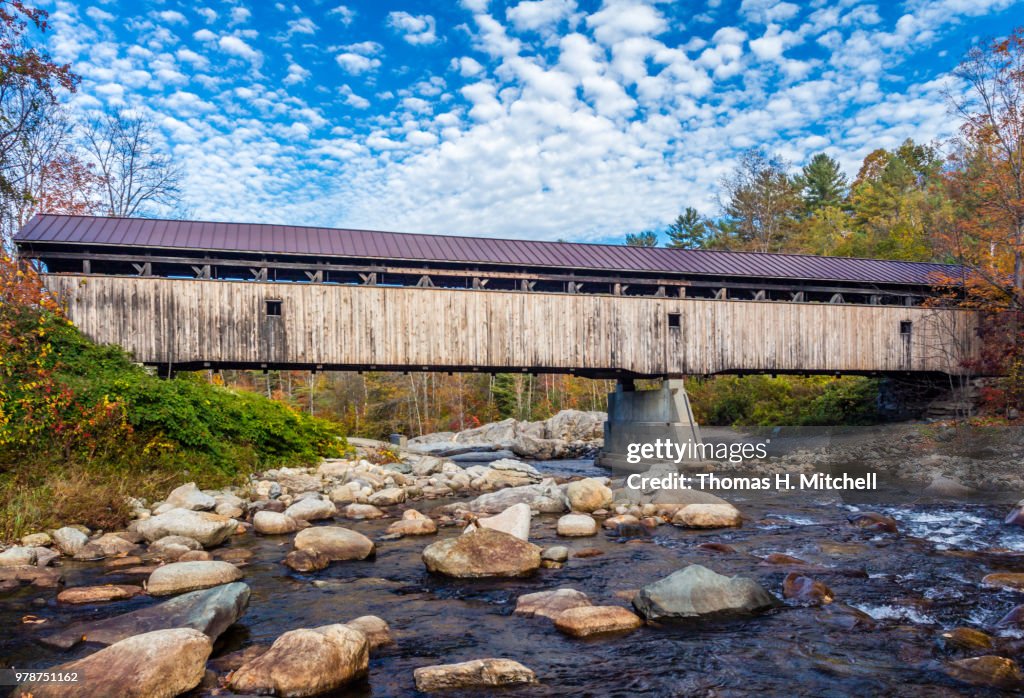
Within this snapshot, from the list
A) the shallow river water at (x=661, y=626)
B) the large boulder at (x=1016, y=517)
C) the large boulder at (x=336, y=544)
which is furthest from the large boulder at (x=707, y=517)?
the large boulder at (x=336, y=544)

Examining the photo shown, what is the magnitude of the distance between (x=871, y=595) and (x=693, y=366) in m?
11.2

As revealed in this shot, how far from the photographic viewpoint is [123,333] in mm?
13031

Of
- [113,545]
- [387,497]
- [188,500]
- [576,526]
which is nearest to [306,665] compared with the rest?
[113,545]

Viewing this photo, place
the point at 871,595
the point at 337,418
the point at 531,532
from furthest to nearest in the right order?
the point at 337,418
the point at 531,532
the point at 871,595

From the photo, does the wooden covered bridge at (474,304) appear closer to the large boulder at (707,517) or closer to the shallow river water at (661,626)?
the large boulder at (707,517)

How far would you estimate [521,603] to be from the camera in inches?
211

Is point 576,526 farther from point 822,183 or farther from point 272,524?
point 822,183

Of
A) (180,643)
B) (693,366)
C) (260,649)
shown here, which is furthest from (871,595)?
(693,366)

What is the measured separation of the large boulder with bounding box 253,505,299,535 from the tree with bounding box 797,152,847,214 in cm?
4697

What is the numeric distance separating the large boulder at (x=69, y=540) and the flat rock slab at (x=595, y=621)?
227 inches

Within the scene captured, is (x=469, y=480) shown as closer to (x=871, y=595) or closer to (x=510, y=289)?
(x=510, y=289)

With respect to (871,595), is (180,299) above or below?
above

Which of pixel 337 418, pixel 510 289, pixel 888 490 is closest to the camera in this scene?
pixel 888 490

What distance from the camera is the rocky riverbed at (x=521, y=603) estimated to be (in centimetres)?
385
